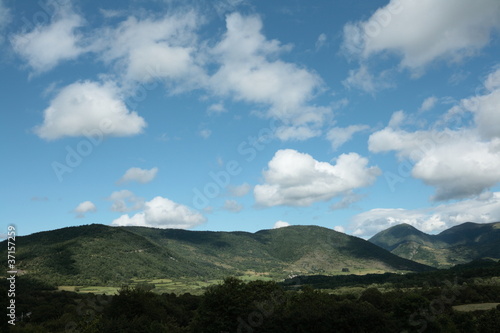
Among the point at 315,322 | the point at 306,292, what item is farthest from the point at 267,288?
the point at 315,322

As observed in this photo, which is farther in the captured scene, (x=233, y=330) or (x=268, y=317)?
(x=233, y=330)

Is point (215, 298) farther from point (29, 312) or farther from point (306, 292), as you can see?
point (29, 312)

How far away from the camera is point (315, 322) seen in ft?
151

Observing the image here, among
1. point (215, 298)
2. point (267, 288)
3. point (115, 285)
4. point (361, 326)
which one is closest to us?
point (361, 326)

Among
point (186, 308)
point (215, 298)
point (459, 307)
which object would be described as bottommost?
point (459, 307)

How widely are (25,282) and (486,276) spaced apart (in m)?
216

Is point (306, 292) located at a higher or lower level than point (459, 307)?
higher

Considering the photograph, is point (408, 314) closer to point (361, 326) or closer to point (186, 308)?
point (361, 326)

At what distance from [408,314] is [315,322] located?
2788 cm

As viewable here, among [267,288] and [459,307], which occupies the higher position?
[267,288]

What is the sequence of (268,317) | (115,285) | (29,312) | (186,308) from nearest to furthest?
(268,317) → (29,312) → (186,308) → (115,285)

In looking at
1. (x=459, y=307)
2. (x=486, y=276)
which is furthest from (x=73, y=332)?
(x=486, y=276)

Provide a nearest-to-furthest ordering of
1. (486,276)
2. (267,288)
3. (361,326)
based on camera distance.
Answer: (361,326) → (267,288) → (486,276)

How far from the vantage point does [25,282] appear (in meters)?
168
